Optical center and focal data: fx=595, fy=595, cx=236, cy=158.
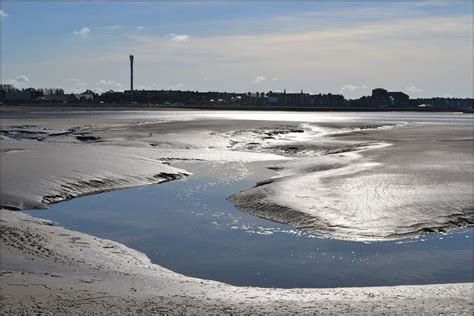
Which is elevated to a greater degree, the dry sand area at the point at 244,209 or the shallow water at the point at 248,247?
the dry sand area at the point at 244,209

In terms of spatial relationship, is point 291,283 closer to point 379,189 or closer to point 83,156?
point 379,189

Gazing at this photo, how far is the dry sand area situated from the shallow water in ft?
1.52

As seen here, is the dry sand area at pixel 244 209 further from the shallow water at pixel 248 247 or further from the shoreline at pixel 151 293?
the shallow water at pixel 248 247

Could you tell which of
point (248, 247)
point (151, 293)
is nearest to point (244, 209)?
point (248, 247)

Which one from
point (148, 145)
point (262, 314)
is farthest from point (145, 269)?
point (148, 145)

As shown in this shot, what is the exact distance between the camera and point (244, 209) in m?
13.3

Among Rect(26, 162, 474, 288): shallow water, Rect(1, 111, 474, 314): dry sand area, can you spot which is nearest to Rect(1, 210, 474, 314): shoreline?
Rect(1, 111, 474, 314): dry sand area

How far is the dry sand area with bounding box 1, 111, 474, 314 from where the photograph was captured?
6.31 metres

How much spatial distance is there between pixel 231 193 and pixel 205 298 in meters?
9.32

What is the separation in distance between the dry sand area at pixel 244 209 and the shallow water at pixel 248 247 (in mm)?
463

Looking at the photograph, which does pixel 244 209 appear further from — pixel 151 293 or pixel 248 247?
pixel 151 293

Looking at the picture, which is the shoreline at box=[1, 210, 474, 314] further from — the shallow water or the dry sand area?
the shallow water

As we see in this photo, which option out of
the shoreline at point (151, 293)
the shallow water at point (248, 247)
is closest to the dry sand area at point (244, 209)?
the shoreline at point (151, 293)

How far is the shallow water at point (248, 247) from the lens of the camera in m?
8.02
